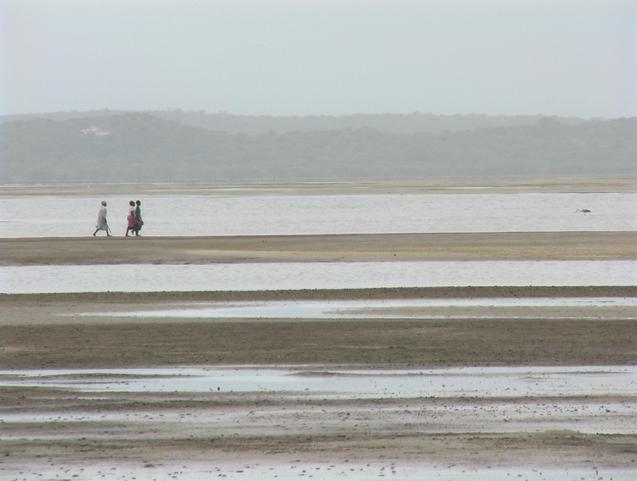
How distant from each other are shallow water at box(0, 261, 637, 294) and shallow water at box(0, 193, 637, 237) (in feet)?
46.1

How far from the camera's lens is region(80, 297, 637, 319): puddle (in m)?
25.2

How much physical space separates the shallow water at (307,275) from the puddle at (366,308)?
3118 mm

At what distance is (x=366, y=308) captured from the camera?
26438 millimetres

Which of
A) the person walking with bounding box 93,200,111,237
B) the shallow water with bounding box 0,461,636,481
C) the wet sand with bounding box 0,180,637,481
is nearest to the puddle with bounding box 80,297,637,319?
the wet sand with bounding box 0,180,637,481

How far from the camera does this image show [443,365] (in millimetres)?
19109

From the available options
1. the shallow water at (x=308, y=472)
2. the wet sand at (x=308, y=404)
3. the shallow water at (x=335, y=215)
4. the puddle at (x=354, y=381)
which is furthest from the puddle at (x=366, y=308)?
the shallow water at (x=335, y=215)

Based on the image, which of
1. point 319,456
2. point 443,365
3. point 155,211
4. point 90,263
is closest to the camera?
point 319,456

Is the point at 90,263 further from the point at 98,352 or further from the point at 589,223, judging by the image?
the point at 589,223

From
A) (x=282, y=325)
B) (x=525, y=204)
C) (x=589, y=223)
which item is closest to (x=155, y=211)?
(x=525, y=204)

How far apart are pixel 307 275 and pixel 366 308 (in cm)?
761

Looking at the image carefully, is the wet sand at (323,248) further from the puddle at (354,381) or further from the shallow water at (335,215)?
the puddle at (354,381)

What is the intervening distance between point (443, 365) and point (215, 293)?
10.9 m

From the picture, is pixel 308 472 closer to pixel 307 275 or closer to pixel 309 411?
pixel 309 411

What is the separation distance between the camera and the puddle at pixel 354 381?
1669 centimetres
